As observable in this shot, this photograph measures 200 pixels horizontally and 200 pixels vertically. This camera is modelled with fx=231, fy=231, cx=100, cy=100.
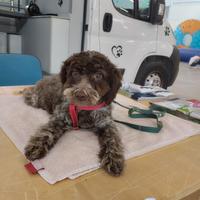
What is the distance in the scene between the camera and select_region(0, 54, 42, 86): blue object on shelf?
6.41ft

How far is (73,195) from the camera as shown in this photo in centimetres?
61

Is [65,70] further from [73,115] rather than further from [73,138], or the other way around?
[73,138]

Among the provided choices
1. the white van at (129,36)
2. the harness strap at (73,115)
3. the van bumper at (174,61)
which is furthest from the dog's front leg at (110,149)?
the van bumper at (174,61)

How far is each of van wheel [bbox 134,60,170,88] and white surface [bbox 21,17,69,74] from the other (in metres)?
1.24

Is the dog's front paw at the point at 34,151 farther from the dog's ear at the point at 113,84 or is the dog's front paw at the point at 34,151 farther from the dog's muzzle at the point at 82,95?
the dog's ear at the point at 113,84

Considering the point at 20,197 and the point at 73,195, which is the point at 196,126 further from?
the point at 20,197

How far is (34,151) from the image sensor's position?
2.59 feet

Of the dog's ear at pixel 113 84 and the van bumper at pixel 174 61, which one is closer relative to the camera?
the dog's ear at pixel 113 84

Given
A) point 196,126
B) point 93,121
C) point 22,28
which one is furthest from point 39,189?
point 22,28

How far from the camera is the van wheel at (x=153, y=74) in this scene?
367cm

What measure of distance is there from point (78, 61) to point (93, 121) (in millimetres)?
291

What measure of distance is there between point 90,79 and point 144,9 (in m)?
2.77

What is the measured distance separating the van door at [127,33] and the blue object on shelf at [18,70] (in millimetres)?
1285

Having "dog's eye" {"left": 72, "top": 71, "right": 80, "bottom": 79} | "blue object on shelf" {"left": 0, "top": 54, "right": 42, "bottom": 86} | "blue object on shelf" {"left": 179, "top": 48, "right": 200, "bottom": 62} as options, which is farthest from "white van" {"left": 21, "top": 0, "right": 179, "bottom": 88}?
"blue object on shelf" {"left": 179, "top": 48, "right": 200, "bottom": 62}
